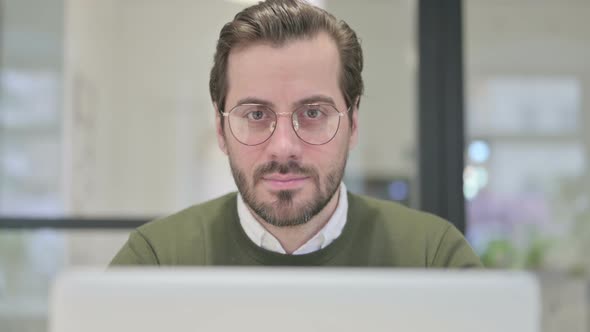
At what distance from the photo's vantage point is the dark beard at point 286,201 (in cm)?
93

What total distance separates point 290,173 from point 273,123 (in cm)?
8

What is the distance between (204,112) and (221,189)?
481 millimetres

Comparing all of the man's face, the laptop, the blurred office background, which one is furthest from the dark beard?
the blurred office background

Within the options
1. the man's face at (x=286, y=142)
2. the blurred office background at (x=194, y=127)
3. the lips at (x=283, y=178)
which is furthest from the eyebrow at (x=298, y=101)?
the blurred office background at (x=194, y=127)

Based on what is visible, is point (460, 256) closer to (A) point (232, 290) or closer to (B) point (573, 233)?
(A) point (232, 290)

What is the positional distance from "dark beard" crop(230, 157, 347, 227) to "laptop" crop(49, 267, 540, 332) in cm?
52

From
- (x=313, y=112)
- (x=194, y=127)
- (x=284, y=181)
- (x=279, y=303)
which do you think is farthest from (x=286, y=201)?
(x=194, y=127)

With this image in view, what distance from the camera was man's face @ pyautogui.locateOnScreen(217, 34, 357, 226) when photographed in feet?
2.95

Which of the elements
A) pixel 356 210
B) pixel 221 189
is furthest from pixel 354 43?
pixel 221 189

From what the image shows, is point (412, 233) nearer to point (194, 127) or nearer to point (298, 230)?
point (298, 230)

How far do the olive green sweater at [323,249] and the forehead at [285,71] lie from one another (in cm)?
20

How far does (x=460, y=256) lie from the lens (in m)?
0.95

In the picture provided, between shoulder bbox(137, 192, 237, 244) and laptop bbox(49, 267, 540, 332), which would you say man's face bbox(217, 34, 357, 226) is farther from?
laptop bbox(49, 267, 540, 332)

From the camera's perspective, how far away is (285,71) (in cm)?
90
